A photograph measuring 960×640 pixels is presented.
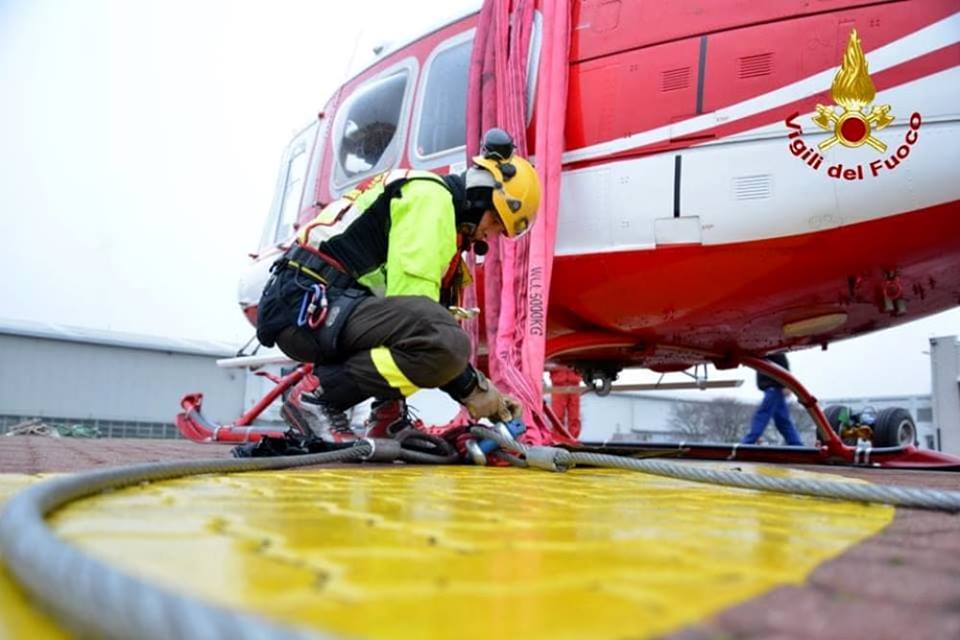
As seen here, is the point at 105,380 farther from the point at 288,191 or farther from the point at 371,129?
the point at 371,129

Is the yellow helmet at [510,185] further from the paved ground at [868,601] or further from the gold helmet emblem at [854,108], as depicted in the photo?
the paved ground at [868,601]

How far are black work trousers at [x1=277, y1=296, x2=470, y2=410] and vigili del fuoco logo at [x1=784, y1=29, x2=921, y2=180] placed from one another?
1.80 m

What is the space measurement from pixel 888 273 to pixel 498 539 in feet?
10.2

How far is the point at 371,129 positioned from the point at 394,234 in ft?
7.63

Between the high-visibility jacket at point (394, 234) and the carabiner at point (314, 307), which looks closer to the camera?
the high-visibility jacket at point (394, 234)

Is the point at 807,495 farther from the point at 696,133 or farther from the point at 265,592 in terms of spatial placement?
the point at 696,133

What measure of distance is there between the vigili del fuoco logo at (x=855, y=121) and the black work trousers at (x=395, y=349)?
180cm

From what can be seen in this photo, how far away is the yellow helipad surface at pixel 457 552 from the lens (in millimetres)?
692

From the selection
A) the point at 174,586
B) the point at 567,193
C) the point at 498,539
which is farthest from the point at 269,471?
the point at 567,193

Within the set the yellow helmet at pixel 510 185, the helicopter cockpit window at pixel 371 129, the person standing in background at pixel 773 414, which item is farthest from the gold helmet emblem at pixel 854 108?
the person standing in background at pixel 773 414

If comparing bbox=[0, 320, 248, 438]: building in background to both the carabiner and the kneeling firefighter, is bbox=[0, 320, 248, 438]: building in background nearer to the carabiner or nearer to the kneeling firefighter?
the kneeling firefighter

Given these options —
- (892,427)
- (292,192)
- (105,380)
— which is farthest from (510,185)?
(105,380)

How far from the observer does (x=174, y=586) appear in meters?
0.74

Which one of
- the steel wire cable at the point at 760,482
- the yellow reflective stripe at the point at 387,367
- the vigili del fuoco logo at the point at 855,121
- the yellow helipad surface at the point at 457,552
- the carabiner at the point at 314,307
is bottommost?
the yellow helipad surface at the point at 457,552
